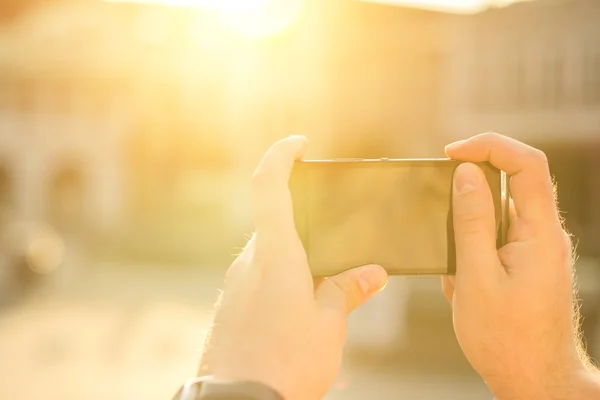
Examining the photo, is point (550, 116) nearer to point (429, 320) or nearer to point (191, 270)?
point (191, 270)

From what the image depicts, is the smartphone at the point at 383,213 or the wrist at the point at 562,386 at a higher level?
the smartphone at the point at 383,213

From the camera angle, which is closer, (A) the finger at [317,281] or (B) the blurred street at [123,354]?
(A) the finger at [317,281]

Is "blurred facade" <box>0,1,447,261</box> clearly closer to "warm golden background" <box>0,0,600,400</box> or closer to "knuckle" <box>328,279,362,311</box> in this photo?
"warm golden background" <box>0,0,600,400</box>

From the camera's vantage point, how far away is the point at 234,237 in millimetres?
30734

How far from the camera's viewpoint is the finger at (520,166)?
1782 mm

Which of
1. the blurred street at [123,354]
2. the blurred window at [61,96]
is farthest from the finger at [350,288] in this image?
the blurred window at [61,96]

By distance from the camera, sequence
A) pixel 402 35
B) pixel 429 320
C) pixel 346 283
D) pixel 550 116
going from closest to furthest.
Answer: pixel 346 283 < pixel 429 320 < pixel 550 116 < pixel 402 35

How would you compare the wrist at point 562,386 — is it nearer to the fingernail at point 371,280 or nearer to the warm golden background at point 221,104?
the fingernail at point 371,280

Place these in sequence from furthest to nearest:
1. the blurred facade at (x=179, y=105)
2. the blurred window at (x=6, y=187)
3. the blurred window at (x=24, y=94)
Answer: the blurred window at (x=6, y=187) → the blurred window at (x=24, y=94) → the blurred facade at (x=179, y=105)

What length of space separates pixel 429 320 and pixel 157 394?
4.50 meters

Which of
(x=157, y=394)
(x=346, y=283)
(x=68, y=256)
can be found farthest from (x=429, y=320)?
(x=68, y=256)

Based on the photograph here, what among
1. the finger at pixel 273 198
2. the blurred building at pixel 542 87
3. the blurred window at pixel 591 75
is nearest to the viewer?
the finger at pixel 273 198

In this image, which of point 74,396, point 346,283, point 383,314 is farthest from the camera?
point 383,314

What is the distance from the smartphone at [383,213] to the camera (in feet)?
5.98
